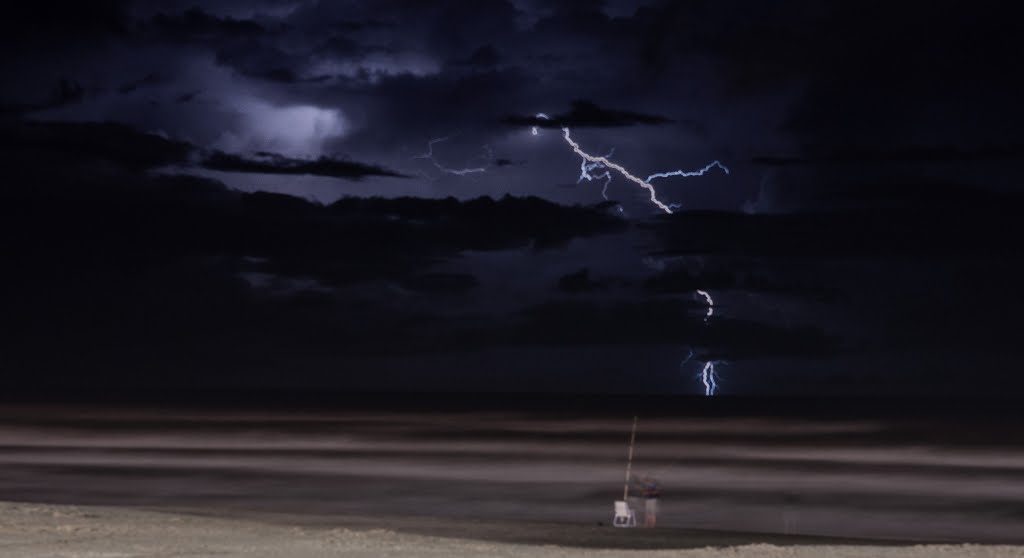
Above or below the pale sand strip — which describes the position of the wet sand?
above

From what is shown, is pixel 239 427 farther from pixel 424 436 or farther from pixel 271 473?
pixel 271 473

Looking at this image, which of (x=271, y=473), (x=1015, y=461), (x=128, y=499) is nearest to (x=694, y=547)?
(x=128, y=499)

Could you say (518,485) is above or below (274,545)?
above

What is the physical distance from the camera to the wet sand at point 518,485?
18984mm

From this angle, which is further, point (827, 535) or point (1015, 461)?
point (1015, 461)

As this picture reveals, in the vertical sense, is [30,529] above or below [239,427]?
below

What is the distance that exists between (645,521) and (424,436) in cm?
2694

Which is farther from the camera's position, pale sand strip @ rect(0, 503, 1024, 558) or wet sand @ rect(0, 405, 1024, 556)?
wet sand @ rect(0, 405, 1024, 556)

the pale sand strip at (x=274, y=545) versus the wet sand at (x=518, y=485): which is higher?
the wet sand at (x=518, y=485)

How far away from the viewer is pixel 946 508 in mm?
23797

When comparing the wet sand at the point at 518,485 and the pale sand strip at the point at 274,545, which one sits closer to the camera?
the pale sand strip at the point at 274,545

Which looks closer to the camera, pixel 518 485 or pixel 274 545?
pixel 274 545

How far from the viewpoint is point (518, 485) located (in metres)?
27.5

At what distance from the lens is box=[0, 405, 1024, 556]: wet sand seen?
19.0 m
